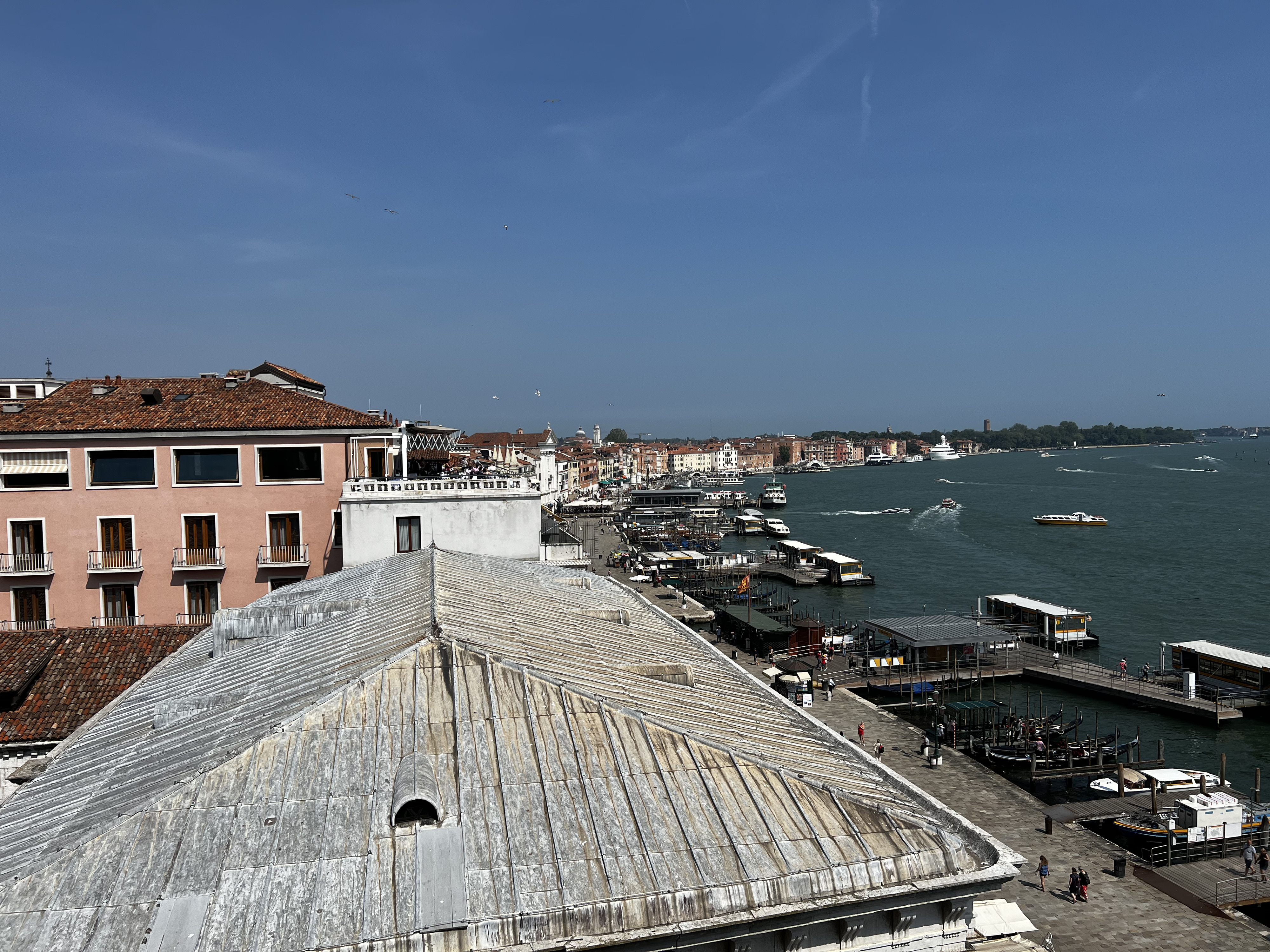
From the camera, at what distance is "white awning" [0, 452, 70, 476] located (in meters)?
24.2

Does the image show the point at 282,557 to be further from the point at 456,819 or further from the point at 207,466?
the point at 456,819

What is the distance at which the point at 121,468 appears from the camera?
982 inches

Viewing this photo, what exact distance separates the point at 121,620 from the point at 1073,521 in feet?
286

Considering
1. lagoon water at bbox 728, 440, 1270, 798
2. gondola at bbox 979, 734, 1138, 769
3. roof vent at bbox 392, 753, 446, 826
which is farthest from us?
lagoon water at bbox 728, 440, 1270, 798

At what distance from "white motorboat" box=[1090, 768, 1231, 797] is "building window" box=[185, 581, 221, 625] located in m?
26.2

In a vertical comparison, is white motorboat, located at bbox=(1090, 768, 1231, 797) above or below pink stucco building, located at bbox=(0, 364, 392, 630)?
below

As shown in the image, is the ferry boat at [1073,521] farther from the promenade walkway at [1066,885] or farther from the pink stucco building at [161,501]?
the pink stucco building at [161,501]

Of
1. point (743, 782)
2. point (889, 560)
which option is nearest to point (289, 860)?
point (743, 782)

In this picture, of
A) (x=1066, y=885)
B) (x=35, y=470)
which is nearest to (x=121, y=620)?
(x=35, y=470)

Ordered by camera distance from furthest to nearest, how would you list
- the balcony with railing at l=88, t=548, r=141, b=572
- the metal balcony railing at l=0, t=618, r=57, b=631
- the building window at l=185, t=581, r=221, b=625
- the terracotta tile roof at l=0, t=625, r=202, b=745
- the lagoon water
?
the lagoon water
the building window at l=185, t=581, r=221, b=625
the balcony with railing at l=88, t=548, r=141, b=572
the metal balcony railing at l=0, t=618, r=57, b=631
the terracotta tile roof at l=0, t=625, r=202, b=745

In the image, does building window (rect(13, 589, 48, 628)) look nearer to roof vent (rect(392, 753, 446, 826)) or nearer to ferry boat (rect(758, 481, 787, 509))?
roof vent (rect(392, 753, 446, 826))

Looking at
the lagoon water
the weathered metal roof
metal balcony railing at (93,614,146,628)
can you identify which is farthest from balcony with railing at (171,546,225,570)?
the lagoon water

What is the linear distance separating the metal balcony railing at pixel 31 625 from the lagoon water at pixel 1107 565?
35292 mm

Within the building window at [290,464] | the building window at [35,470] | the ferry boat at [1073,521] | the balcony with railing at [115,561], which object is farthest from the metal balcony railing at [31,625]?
the ferry boat at [1073,521]
